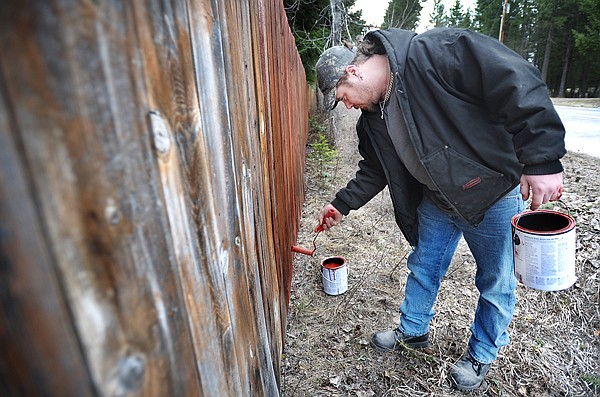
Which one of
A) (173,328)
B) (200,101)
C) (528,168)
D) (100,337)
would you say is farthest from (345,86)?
(100,337)

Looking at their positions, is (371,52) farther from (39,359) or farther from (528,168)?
(39,359)

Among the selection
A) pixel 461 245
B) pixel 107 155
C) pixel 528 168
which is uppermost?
pixel 107 155

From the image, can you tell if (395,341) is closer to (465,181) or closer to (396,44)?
(465,181)

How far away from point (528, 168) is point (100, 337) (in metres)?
1.89

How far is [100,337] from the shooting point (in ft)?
1.66

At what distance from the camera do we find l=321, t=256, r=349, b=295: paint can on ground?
335 centimetres

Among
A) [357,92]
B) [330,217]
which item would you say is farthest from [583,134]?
[357,92]

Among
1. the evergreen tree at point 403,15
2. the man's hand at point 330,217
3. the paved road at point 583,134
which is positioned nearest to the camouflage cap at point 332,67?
the man's hand at point 330,217

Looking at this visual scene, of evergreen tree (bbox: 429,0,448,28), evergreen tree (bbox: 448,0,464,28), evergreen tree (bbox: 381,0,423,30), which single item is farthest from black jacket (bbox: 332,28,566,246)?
evergreen tree (bbox: 429,0,448,28)

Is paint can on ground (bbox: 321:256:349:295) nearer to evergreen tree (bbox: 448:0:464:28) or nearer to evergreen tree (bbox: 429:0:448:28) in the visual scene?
evergreen tree (bbox: 448:0:464:28)

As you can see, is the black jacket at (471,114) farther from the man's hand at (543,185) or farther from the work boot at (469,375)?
the work boot at (469,375)

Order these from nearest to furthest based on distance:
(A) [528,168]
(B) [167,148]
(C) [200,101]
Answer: (B) [167,148] → (C) [200,101] → (A) [528,168]

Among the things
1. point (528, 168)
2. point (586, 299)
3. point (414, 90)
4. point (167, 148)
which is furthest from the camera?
point (586, 299)

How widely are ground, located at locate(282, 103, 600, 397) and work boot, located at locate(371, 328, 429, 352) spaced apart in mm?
51
